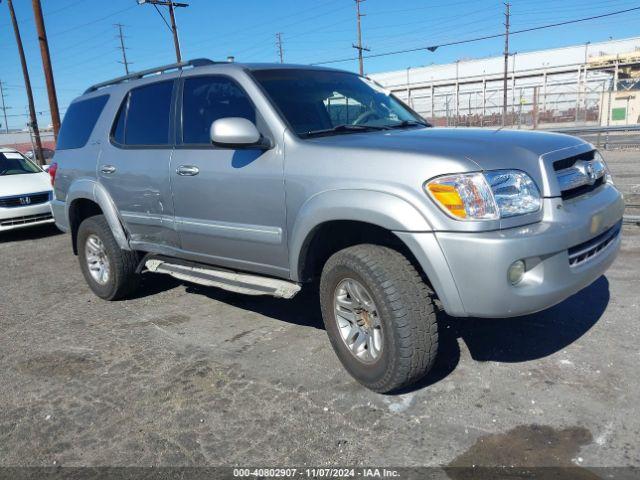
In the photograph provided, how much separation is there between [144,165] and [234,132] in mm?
1425

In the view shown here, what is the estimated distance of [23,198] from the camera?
898cm

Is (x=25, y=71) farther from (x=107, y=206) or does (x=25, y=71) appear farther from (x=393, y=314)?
(x=393, y=314)

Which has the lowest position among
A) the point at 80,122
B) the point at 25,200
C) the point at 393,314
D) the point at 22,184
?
the point at 25,200

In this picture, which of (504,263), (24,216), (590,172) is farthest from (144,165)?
(24,216)

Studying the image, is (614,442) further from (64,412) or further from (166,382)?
(64,412)

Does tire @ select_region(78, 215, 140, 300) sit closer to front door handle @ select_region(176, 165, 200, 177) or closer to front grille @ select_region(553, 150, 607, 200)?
front door handle @ select_region(176, 165, 200, 177)

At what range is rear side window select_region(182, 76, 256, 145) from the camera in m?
3.74

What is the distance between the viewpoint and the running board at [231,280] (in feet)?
11.6

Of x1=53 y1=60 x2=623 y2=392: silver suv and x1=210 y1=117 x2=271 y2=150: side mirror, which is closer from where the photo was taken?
x1=53 y1=60 x2=623 y2=392: silver suv

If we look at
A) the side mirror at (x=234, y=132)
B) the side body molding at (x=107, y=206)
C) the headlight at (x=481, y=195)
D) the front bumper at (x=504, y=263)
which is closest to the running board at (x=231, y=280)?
the side body molding at (x=107, y=206)

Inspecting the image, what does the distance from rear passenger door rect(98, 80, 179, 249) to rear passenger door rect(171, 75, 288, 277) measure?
161 mm

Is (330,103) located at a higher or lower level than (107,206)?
higher

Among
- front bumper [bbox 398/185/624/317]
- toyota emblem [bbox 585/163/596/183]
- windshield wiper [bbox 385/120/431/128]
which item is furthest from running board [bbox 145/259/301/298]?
toyota emblem [bbox 585/163/596/183]

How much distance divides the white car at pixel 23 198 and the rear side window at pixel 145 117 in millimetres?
5125
